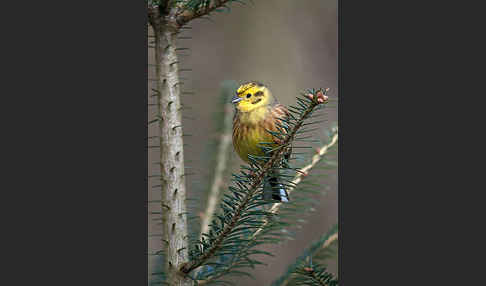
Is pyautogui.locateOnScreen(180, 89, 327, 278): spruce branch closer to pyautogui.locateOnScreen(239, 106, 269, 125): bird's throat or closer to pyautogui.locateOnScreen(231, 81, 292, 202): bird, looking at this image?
pyautogui.locateOnScreen(231, 81, 292, 202): bird

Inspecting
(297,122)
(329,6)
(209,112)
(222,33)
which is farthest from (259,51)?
(297,122)

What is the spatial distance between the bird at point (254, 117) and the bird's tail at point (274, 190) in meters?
0.01

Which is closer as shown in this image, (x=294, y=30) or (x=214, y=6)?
(x=214, y=6)

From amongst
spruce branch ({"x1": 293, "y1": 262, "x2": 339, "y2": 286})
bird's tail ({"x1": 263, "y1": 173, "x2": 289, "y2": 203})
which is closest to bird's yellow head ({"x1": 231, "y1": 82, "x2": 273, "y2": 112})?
bird's tail ({"x1": 263, "y1": 173, "x2": 289, "y2": 203})

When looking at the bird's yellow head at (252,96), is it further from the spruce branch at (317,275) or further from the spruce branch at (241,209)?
the spruce branch at (317,275)

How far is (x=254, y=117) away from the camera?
51.3 inches

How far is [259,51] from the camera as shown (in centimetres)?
134

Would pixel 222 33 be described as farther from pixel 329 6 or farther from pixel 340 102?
pixel 340 102

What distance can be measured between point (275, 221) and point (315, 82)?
352 millimetres

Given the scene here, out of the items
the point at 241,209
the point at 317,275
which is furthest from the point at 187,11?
the point at 317,275

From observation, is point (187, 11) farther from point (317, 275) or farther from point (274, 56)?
point (317, 275)

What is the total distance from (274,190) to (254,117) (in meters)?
0.26

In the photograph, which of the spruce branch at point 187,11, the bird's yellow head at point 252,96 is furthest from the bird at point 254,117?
the spruce branch at point 187,11

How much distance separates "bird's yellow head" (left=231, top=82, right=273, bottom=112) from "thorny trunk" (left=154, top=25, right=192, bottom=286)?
259 mm
